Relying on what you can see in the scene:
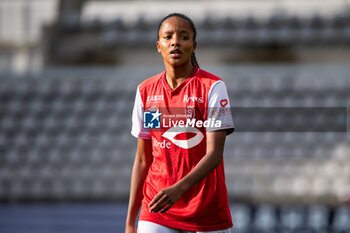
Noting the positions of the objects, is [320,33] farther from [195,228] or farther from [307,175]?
[195,228]

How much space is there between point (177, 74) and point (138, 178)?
0.44 meters

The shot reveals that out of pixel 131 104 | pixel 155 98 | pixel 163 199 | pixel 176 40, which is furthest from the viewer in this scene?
pixel 131 104

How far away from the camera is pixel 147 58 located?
12.3 meters

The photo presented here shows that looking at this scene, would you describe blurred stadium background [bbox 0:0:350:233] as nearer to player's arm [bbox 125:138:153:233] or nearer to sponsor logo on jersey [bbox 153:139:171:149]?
player's arm [bbox 125:138:153:233]

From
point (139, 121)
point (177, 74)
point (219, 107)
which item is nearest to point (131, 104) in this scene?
point (139, 121)

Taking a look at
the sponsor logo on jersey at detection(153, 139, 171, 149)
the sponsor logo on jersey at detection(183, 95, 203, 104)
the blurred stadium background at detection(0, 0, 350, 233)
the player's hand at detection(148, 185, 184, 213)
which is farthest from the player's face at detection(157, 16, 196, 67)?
the blurred stadium background at detection(0, 0, 350, 233)

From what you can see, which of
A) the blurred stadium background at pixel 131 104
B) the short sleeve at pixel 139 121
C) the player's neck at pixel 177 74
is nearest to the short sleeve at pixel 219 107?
the player's neck at pixel 177 74

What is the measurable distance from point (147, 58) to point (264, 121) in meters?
3.32

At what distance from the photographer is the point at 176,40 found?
6.58 ft

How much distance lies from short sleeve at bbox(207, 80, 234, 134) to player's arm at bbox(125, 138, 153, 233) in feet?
1.03

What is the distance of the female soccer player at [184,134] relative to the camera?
6.62 ft

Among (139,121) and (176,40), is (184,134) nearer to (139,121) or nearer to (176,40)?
(139,121)

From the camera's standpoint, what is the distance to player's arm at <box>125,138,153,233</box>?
7.13 ft

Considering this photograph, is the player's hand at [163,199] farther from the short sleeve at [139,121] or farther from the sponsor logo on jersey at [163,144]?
the short sleeve at [139,121]
